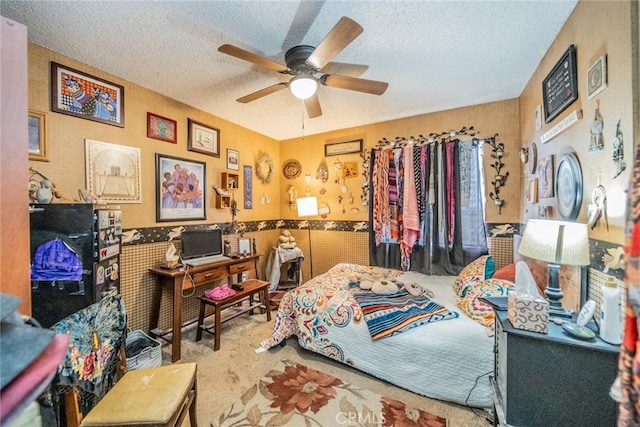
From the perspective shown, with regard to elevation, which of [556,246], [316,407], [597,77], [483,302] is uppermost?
[597,77]

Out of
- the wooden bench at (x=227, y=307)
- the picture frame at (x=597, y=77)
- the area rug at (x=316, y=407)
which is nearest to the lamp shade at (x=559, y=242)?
the picture frame at (x=597, y=77)

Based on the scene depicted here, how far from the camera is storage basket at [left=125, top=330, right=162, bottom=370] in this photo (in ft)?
6.35

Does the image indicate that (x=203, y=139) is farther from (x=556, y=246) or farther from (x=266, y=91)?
(x=556, y=246)

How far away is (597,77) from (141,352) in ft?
11.1

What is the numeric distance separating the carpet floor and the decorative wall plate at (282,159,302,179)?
7.69 feet

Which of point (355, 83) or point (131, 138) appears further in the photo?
point (131, 138)

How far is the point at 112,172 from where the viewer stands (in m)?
2.23

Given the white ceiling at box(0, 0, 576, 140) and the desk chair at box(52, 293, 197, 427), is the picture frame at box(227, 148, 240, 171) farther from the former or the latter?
the desk chair at box(52, 293, 197, 427)

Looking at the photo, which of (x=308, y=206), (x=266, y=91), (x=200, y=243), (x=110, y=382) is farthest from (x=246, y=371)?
(x=266, y=91)

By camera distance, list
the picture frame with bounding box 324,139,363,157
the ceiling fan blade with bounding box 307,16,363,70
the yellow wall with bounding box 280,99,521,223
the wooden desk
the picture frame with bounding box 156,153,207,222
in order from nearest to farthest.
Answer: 1. the ceiling fan blade with bounding box 307,16,363,70
2. the wooden desk
3. the picture frame with bounding box 156,153,207,222
4. the yellow wall with bounding box 280,99,521,223
5. the picture frame with bounding box 324,139,363,157

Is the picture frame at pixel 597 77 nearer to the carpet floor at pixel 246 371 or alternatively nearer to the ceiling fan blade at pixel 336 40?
the ceiling fan blade at pixel 336 40

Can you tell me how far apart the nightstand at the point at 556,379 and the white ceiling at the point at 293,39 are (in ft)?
5.83

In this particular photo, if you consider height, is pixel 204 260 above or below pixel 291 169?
below

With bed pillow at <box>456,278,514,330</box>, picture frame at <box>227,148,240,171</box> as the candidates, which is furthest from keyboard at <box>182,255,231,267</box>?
bed pillow at <box>456,278,514,330</box>
